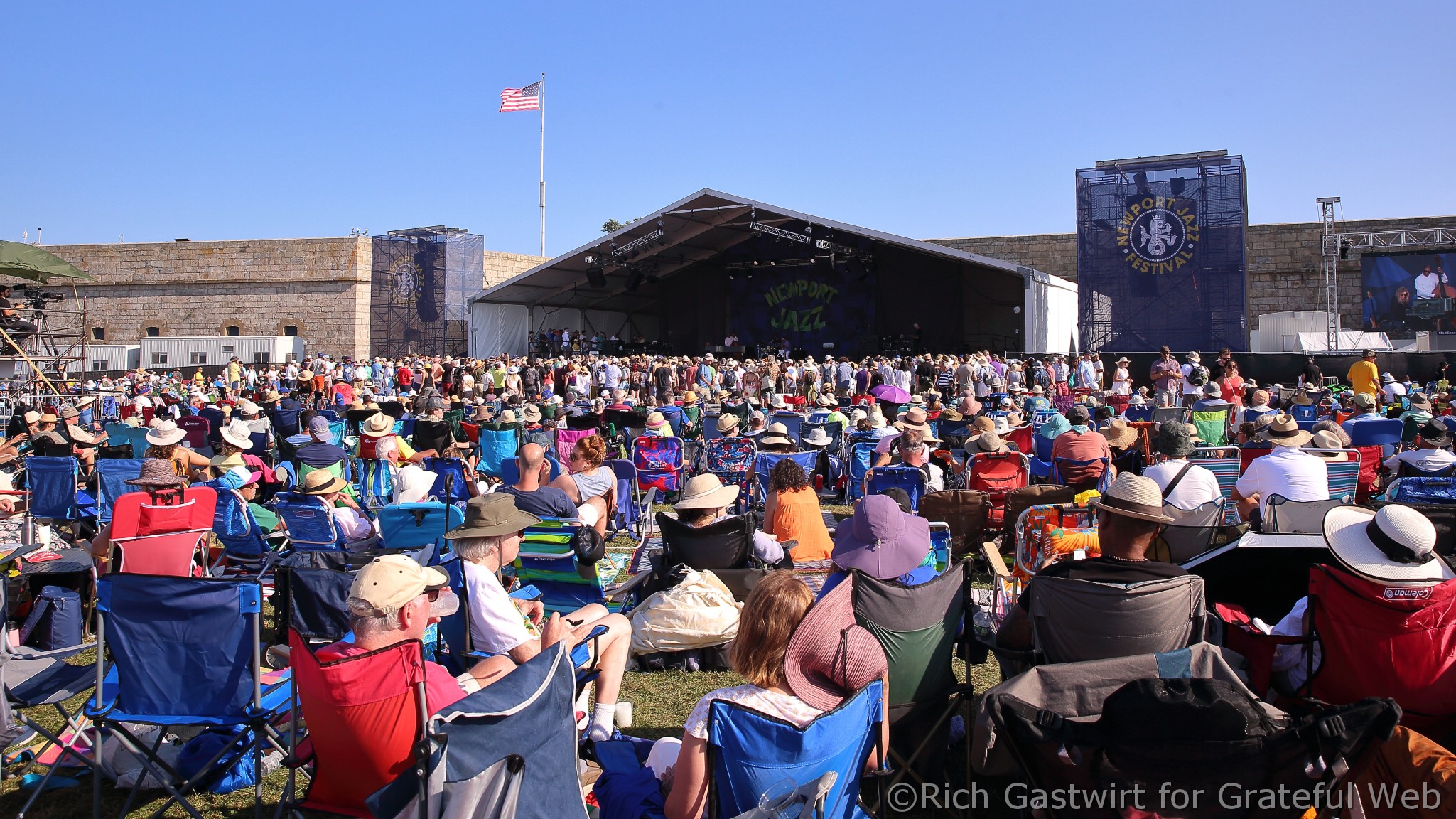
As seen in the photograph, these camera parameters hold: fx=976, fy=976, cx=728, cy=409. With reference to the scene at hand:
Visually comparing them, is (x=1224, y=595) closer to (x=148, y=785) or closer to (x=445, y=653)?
(x=445, y=653)

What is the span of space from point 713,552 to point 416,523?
5.24 ft

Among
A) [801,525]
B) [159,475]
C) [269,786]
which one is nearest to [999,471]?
[801,525]

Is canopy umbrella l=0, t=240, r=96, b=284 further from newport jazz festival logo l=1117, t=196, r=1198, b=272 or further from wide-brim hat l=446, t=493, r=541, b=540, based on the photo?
newport jazz festival logo l=1117, t=196, r=1198, b=272

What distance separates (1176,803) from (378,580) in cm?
192

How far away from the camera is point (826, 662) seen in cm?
225

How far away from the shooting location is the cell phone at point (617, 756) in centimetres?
256

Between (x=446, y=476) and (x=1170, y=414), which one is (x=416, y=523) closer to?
(x=446, y=476)

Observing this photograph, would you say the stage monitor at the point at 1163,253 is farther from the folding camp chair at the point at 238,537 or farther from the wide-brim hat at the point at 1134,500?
the wide-brim hat at the point at 1134,500

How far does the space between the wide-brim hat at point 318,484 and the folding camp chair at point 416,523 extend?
0.56 meters

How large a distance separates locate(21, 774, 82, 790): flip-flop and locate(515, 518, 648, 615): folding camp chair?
1.67 metres

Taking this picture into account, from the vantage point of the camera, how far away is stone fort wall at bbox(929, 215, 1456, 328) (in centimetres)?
2644

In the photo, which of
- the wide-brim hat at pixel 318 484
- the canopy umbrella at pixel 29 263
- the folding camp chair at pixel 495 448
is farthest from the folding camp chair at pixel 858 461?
the canopy umbrella at pixel 29 263

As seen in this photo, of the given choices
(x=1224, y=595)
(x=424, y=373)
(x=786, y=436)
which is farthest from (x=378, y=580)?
(x=424, y=373)

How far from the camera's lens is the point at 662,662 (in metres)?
4.20
